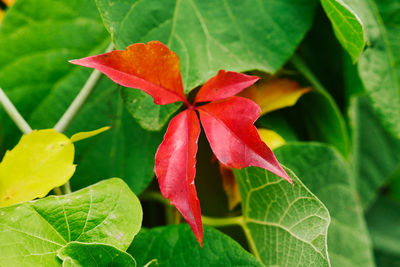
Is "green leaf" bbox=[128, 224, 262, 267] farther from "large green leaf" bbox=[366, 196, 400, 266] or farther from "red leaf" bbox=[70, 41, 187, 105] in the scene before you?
"large green leaf" bbox=[366, 196, 400, 266]

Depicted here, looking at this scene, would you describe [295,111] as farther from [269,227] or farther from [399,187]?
[399,187]

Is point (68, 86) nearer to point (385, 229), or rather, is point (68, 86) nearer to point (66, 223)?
point (66, 223)

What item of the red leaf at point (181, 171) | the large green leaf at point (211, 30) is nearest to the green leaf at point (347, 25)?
→ the large green leaf at point (211, 30)

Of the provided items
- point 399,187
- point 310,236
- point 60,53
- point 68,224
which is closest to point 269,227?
point 310,236

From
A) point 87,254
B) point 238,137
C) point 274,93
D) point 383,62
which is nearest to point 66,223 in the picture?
point 87,254

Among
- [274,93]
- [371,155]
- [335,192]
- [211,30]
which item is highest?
[211,30]

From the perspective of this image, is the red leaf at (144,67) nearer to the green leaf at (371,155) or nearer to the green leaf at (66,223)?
the green leaf at (66,223)
